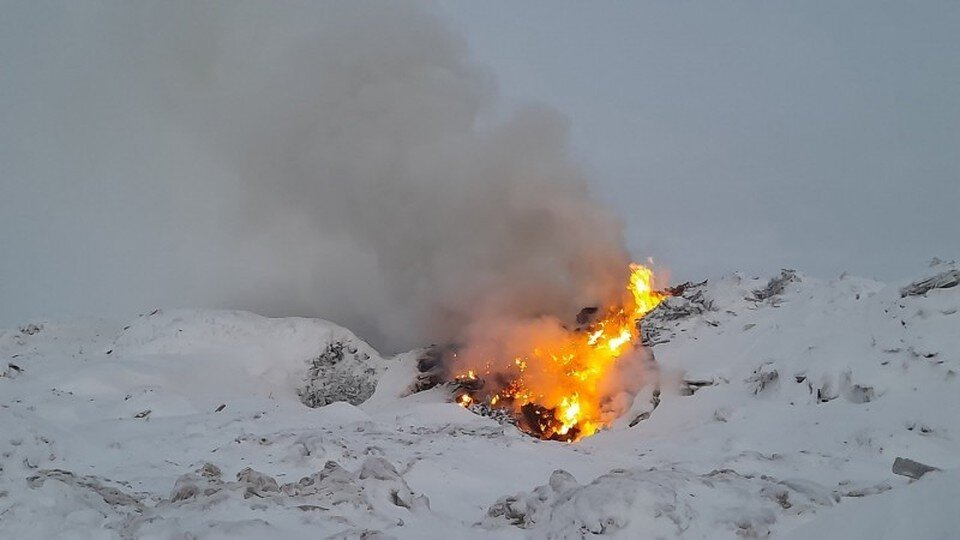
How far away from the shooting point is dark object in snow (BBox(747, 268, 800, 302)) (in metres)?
26.6

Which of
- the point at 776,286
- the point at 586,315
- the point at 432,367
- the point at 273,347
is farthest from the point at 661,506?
the point at 273,347

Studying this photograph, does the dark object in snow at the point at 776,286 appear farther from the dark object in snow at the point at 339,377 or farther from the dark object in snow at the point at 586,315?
the dark object in snow at the point at 339,377

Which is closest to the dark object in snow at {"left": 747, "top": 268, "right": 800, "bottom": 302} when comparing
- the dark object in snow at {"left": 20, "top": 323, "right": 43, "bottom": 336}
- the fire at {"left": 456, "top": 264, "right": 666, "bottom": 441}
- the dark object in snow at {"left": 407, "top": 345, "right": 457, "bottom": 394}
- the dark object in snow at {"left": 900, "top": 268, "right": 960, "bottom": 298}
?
the fire at {"left": 456, "top": 264, "right": 666, "bottom": 441}

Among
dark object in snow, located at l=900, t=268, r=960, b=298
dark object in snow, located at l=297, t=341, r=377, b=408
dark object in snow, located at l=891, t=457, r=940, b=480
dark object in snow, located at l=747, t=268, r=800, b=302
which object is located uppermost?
dark object in snow, located at l=747, t=268, r=800, b=302

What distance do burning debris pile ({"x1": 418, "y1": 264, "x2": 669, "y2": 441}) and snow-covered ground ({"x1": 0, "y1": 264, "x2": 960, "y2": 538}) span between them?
154 cm

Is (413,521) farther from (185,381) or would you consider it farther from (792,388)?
(185,381)

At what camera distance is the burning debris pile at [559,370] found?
25578 millimetres

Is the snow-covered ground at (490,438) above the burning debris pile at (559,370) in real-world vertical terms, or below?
below

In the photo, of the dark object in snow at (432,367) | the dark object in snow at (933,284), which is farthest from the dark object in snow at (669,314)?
the dark object in snow at (432,367)

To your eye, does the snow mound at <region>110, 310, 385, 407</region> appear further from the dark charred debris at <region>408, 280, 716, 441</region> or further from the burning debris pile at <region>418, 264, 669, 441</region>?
the burning debris pile at <region>418, 264, 669, 441</region>

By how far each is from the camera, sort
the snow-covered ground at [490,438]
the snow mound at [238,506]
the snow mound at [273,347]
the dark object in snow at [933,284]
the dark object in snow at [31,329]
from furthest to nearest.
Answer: the dark object in snow at [31,329] < the snow mound at [273,347] < the dark object in snow at [933,284] < the snow-covered ground at [490,438] < the snow mound at [238,506]

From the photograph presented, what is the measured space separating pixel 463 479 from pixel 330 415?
7.15 metres

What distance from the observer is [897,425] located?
1502cm

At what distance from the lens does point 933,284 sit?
19641 millimetres
